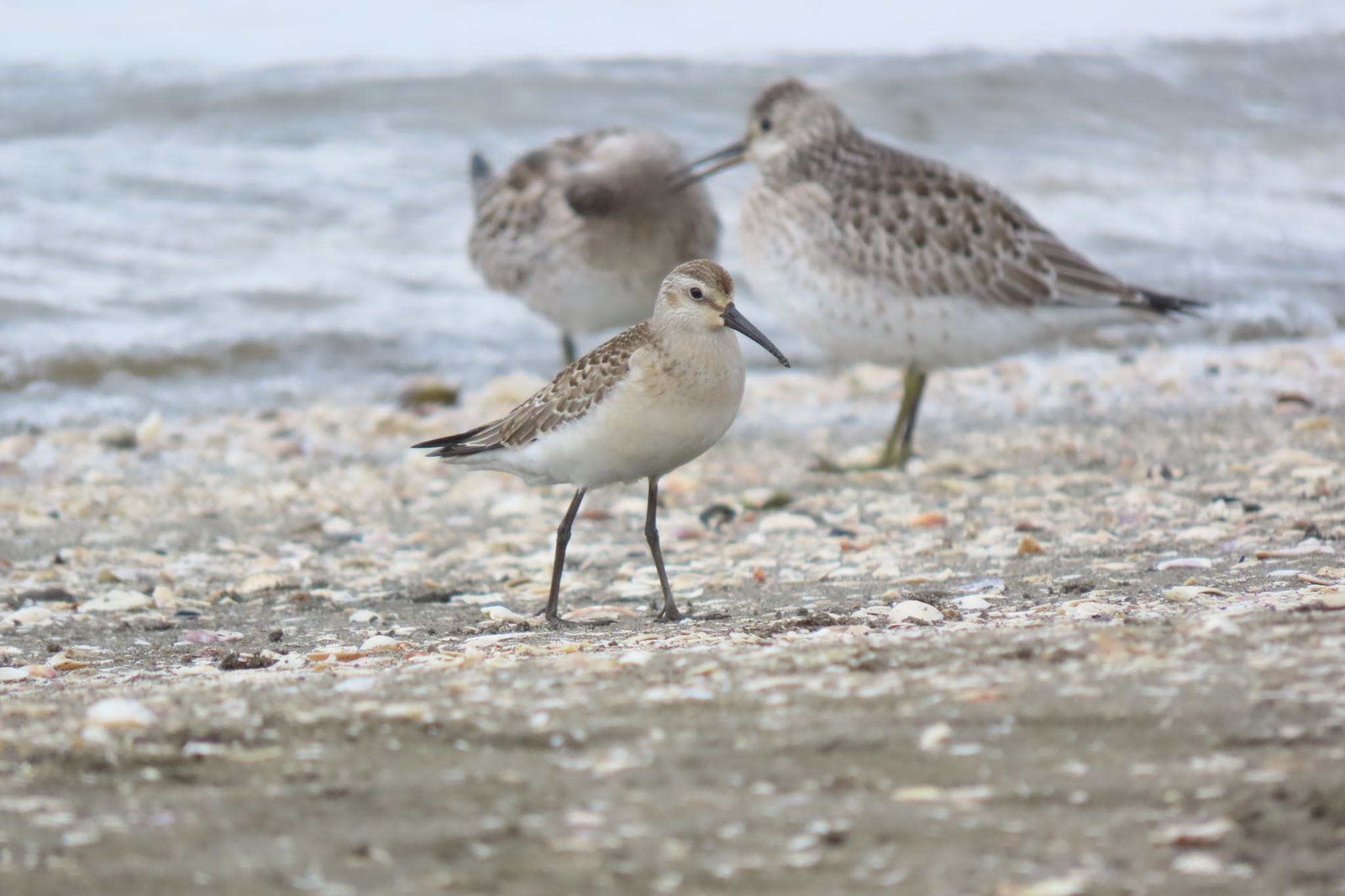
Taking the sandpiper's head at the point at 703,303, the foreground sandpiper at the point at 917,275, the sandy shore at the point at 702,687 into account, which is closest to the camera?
the sandy shore at the point at 702,687

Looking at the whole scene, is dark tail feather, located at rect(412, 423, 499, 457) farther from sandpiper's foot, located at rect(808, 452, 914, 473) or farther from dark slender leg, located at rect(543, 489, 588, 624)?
sandpiper's foot, located at rect(808, 452, 914, 473)

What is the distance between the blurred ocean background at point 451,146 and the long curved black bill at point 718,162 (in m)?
2.29

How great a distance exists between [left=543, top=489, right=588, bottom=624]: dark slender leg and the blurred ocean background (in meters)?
4.85

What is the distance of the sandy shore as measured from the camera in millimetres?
2467

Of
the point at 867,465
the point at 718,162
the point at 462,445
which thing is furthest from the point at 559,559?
the point at 718,162

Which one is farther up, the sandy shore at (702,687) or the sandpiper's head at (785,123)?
the sandpiper's head at (785,123)

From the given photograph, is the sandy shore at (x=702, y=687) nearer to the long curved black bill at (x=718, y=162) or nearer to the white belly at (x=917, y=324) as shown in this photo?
the white belly at (x=917, y=324)

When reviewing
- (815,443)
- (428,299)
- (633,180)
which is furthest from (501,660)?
(428,299)

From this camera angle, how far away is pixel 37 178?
1296 cm

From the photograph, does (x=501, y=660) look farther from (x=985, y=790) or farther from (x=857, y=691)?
(x=985, y=790)

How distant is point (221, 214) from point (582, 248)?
5328 millimetres

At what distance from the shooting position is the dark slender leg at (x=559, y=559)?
484 cm

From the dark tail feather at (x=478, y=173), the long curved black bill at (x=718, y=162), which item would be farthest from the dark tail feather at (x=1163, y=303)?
the dark tail feather at (x=478, y=173)

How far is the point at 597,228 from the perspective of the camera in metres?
8.73
